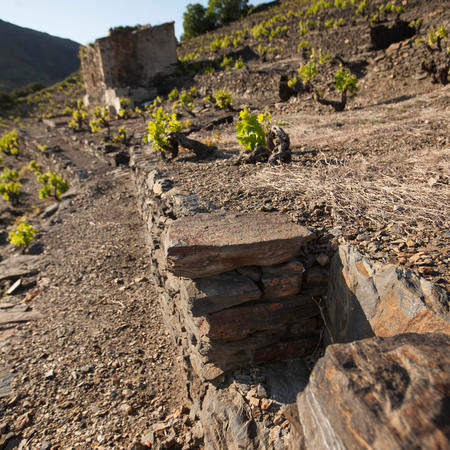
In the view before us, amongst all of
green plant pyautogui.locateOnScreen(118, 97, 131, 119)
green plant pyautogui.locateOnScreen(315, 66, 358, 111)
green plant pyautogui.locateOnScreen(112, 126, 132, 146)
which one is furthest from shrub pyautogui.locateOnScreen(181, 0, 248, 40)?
green plant pyautogui.locateOnScreen(315, 66, 358, 111)

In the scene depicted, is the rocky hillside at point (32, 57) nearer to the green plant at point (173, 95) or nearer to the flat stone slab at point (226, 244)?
the green plant at point (173, 95)

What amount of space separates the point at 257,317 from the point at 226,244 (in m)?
0.62

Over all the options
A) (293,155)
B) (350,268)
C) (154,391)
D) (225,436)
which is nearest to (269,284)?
(350,268)

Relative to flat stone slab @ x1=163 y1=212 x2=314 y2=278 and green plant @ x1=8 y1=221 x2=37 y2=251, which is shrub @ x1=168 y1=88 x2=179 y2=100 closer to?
green plant @ x1=8 y1=221 x2=37 y2=251

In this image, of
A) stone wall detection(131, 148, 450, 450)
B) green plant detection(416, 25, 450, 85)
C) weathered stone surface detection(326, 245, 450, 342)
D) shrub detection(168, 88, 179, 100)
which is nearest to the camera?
stone wall detection(131, 148, 450, 450)

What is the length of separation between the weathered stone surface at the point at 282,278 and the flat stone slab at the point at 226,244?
0.18 feet

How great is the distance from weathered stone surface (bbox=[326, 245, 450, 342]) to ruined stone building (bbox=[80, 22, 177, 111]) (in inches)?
675

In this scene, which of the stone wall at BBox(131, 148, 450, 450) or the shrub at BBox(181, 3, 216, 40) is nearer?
the stone wall at BBox(131, 148, 450, 450)

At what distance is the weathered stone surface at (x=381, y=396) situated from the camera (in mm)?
955

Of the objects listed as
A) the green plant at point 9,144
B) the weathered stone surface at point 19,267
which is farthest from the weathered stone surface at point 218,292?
the green plant at point 9,144

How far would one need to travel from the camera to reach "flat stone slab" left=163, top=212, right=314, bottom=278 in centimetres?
206

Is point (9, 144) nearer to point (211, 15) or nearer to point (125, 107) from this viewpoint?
point (125, 107)

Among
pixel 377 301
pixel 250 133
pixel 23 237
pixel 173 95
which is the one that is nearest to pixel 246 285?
pixel 377 301

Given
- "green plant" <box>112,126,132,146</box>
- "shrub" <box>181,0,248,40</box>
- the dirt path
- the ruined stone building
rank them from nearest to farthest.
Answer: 1. the dirt path
2. "green plant" <box>112,126,132,146</box>
3. the ruined stone building
4. "shrub" <box>181,0,248,40</box>
